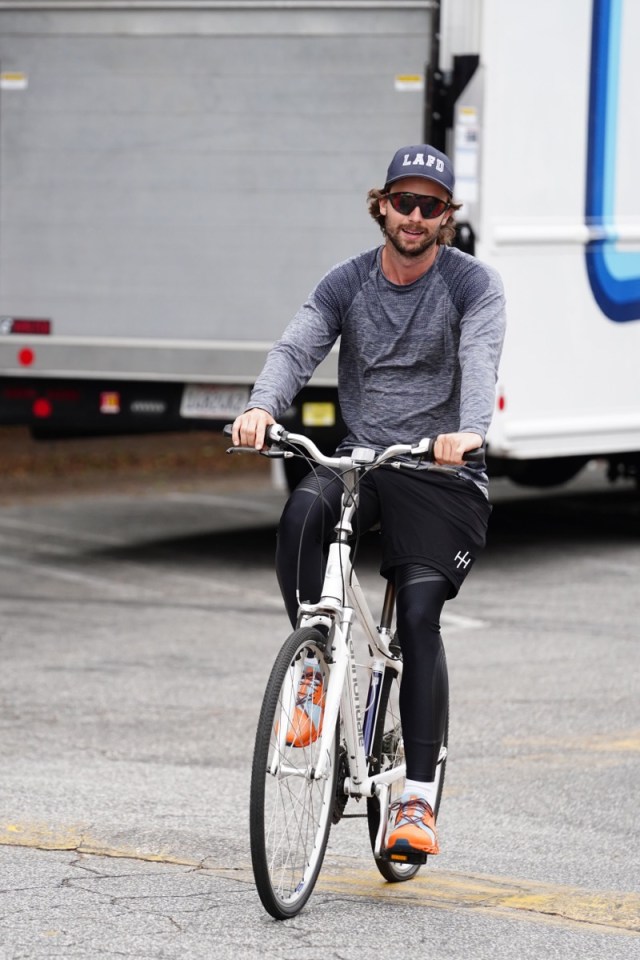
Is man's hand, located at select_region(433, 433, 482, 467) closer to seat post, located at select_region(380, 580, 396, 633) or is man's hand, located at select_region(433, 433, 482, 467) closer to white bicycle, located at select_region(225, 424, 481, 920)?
white bicycle, located at select_region(225, 424, 481, 920)

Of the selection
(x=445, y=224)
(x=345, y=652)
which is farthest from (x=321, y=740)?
(x=445, y=224)

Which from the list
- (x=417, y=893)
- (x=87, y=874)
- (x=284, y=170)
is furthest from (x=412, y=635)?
(x=284, y=170)

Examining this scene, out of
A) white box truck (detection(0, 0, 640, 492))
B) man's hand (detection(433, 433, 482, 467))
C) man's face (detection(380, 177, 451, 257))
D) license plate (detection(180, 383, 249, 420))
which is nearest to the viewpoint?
man's hand (detection(433, 433, 482, 467))

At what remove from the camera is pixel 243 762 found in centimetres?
668

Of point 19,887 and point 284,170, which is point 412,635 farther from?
point 284,170

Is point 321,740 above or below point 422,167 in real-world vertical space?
below

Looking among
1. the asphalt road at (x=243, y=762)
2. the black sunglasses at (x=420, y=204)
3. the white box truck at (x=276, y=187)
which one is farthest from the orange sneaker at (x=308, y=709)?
the white box truck at (x=276, y=187)

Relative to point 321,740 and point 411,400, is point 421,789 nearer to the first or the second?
point 321,740

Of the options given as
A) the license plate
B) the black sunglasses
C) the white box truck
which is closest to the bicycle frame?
the black sunglasses

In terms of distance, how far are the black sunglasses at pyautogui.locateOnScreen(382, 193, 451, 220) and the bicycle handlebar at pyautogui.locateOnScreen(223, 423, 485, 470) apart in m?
0.62

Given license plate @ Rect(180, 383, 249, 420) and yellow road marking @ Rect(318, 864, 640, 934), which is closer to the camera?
yellow road marking @ Rect(318, 864, 640, 934)

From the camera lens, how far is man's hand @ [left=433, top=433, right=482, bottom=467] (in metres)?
4.51

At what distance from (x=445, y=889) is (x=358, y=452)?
4.12 ft

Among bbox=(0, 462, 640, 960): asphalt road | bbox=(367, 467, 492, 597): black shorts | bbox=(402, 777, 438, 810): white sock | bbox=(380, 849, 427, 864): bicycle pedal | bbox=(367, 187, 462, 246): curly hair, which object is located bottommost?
bbox=(0, 462, 640, 960): asphalt road
